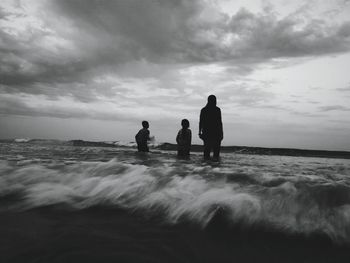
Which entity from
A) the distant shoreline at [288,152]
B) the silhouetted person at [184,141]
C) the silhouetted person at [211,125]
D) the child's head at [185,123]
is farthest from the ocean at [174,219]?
the distant shoreline at [288,152]

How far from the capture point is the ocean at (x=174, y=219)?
5.41 feet

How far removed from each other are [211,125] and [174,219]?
243 inches

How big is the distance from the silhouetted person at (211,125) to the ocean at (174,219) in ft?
15.7

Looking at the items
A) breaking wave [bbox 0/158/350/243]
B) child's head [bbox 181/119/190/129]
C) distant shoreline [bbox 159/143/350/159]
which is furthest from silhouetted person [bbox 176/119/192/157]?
distant shoreline [bbox 159/143/350/159]

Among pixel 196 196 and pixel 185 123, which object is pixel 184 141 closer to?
pixel 185 123

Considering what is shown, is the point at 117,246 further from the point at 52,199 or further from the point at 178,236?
the point at 52,199

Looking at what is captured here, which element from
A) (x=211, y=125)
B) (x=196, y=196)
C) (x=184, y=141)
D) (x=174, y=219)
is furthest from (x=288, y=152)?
(x=174, y=219)

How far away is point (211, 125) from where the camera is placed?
830cm

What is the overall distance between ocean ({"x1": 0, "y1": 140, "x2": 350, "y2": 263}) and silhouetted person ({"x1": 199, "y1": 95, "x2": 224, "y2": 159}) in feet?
15.7

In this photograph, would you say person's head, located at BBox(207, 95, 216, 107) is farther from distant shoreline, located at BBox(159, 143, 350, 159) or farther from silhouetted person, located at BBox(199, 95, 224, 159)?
distant shoreline, located at BBox(159, 143, 350, 159)

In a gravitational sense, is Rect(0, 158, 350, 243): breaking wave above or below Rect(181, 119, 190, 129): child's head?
below

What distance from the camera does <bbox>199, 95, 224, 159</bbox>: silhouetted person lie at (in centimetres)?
825

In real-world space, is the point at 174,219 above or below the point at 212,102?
below

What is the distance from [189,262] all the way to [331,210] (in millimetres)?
1386
